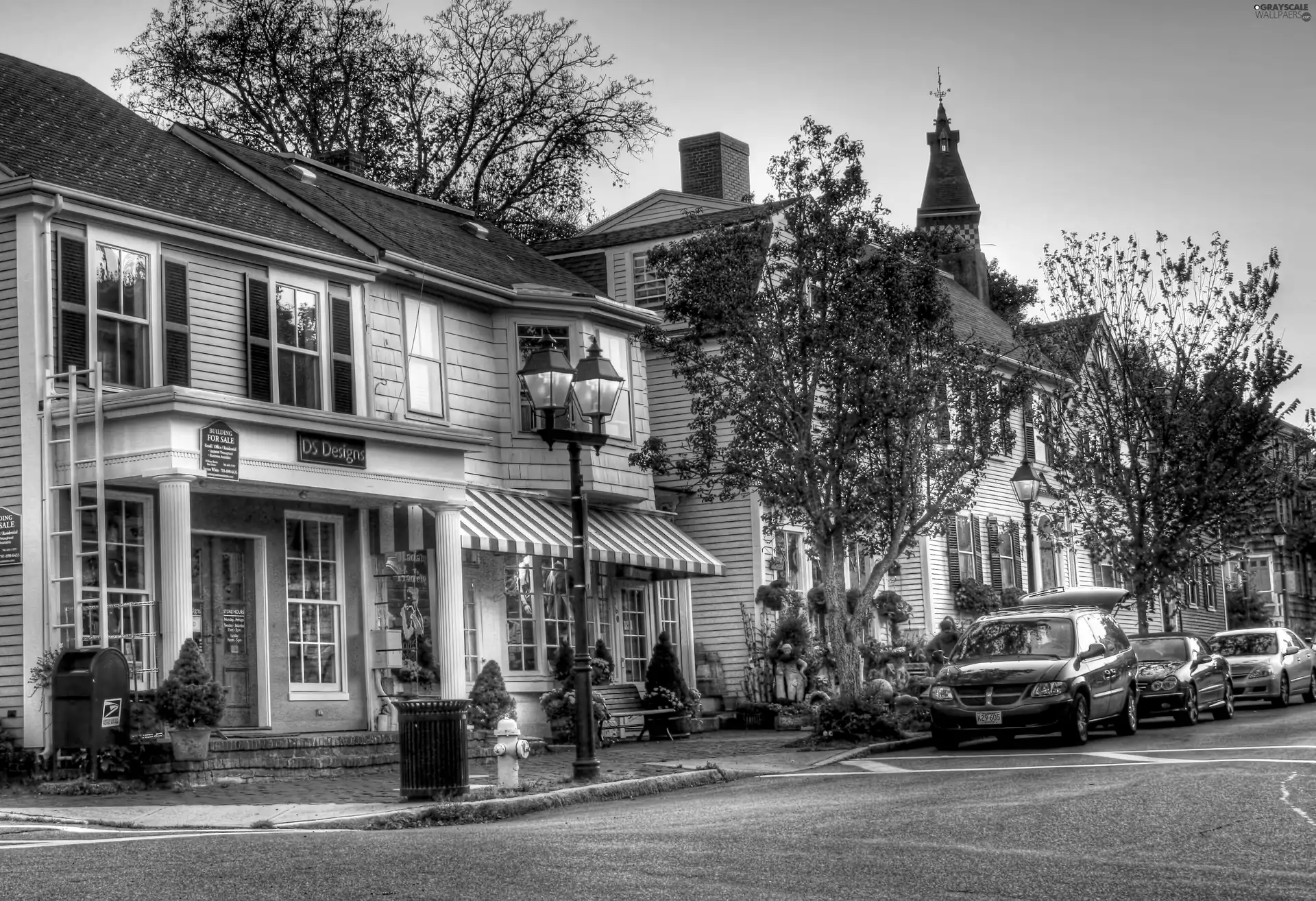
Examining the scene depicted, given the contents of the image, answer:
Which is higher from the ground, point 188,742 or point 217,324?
point 217,324

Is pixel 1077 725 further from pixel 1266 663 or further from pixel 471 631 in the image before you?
pixel 1266 663

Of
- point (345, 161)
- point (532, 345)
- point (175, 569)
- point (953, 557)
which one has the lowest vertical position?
point (175, 569)

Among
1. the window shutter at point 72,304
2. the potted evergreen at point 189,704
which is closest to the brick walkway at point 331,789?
the potted evergreen at point 189,704

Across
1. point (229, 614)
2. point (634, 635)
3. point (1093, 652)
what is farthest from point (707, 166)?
point (229, 614)

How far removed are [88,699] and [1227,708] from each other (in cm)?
1716

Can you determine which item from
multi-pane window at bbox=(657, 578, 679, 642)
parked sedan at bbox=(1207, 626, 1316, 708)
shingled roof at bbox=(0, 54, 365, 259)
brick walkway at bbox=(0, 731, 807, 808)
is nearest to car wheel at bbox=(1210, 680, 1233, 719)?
parked sedan at bbox=(1207, 626, 1316, 708)

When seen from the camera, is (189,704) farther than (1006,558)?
No

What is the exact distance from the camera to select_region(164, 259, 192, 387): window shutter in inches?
778

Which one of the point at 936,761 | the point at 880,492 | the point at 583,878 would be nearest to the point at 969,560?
the point at 880,492

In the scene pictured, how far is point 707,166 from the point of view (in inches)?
1369

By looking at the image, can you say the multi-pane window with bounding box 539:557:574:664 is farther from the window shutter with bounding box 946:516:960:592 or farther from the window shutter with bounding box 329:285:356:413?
the window shutter with bounding box 946:516:960:592

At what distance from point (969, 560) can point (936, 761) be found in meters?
20.7

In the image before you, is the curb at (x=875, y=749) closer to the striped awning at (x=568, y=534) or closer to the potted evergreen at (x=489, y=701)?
the potted evergreen at (x=489, y=701)

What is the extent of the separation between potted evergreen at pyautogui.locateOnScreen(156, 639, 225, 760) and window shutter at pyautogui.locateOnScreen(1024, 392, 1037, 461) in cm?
1648
